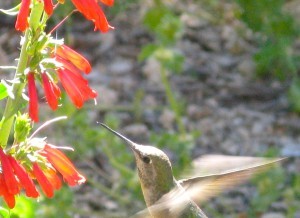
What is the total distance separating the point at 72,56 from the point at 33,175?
0.30m

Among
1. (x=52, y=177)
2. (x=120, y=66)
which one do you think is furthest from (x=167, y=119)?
(x=52, y=177)

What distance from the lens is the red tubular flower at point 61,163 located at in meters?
1.96

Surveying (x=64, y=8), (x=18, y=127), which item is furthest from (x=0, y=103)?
Result: (x=18, y=127)

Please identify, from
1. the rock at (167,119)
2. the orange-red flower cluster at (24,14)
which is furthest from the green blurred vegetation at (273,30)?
the orange-red flower cluster at (24,14)

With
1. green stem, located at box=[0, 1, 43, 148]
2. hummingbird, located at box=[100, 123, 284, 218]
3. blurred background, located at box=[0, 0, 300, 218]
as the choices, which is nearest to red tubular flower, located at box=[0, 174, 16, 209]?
green stem, located at box=[0, 1, 43, 148]

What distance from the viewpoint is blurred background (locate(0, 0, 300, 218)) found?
A: 4207mm

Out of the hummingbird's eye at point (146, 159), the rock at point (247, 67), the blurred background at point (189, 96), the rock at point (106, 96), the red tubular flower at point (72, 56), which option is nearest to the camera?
the red tubular flower at point (72, 56)

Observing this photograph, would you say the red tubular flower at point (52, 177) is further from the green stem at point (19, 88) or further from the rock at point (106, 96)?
the rock at point (106, 96)

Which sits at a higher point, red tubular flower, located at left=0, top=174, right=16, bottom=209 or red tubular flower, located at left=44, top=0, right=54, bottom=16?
red tubular flower, located at left=44, top=0, right=54, bottom=16

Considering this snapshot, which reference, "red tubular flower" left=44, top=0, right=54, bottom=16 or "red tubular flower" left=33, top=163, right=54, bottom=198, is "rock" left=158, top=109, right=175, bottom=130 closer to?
"red tubular flower" left=33, top=163, right=54, bottom=198

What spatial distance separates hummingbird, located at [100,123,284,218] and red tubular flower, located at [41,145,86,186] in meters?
0.29

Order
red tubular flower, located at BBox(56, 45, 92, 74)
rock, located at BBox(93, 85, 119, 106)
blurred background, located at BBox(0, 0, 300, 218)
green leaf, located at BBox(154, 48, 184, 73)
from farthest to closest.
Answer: rock, located at BBox(93, 85, 119, 106) → green leaf, located at BBox(154, 48, 184, 73) → blurred background, located at BBox(0, 0, 300, 218) → red tubular flower, located at BBox(56, 45, 92, 74)

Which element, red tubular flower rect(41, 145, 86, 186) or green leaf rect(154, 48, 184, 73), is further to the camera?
green leaf rect(154, 48, 184, 73)

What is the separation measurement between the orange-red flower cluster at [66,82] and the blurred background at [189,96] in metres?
1.91
